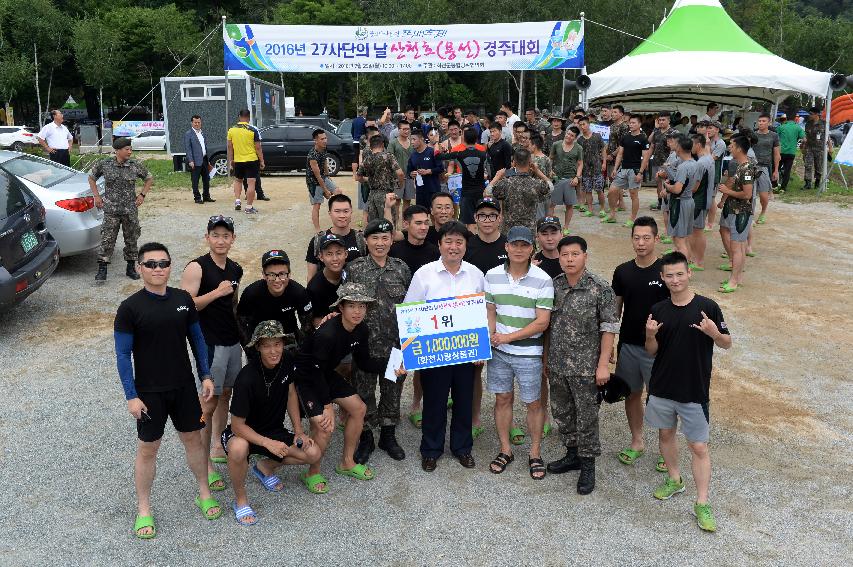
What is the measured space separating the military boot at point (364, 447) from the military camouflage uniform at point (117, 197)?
17.8 feet

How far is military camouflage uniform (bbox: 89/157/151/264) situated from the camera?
8633 mm

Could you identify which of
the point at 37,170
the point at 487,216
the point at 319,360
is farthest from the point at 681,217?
the point at 37,170

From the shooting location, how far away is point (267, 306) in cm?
449

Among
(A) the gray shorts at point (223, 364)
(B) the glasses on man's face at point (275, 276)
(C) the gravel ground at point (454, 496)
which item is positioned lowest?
(C) the gravel ground at point (454, 496)

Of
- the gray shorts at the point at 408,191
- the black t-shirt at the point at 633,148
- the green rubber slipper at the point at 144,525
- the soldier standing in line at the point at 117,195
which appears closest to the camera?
the green rubber slipper at the point at 144,525

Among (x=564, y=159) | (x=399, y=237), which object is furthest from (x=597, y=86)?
(x=399, y=237)

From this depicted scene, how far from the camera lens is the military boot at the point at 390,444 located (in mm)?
4861

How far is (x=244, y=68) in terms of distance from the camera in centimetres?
1448

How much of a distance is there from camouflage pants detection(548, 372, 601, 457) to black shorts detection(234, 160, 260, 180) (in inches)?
384

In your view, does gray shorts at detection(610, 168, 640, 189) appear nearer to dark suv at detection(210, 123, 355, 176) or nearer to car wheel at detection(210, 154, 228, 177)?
dark suv at detection(210, 123, 355, 176)

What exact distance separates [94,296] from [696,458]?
709 centimetres

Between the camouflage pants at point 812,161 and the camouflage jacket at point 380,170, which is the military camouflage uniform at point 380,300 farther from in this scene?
the camouflage pants at point 812,161

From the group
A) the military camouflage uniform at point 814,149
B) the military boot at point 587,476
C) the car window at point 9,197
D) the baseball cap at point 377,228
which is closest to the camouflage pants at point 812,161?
the military camouflage uniform at point 814,149

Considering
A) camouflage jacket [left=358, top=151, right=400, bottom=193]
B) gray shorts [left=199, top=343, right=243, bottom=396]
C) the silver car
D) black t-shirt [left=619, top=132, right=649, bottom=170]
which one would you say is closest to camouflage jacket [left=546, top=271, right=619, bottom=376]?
gray shorts [left=199, top=343, right=243, bottom=396]
